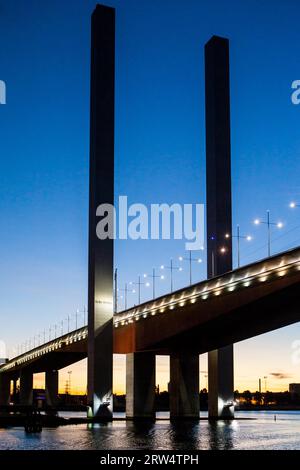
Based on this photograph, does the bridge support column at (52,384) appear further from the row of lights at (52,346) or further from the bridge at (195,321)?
the bridge at (195,321)

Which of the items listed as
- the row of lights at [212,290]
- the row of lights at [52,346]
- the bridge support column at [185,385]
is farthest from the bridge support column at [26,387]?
the bridge support column at [185,385]

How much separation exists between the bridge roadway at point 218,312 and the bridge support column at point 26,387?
56.4 metres

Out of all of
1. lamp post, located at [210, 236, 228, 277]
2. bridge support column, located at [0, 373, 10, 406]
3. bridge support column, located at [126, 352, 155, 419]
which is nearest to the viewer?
lamp post, located at [210, 236, 228, 277]

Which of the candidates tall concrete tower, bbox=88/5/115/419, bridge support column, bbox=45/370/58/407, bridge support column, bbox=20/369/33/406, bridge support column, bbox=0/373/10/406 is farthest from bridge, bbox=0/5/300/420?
bridge support column, bbox=0/373/10/406

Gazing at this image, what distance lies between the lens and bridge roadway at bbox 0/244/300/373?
5153 centimetres

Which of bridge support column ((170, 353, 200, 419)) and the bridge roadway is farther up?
the bridge roadway

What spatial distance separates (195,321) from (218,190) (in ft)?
53.0

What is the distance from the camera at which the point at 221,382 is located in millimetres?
73062

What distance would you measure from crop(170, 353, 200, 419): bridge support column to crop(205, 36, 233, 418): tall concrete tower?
8.44 ft

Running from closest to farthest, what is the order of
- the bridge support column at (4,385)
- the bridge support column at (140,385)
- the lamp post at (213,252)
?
the lamp post at (213,252) < the bridge support column at (140,385) < the bridge support column at (4,385)

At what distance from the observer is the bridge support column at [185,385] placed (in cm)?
7744

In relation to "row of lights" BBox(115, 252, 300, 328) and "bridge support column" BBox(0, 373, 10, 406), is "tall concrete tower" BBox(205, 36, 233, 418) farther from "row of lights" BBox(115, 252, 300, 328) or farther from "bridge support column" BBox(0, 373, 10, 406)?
"bridge support column" BBox(0, 373, 10, 406)
